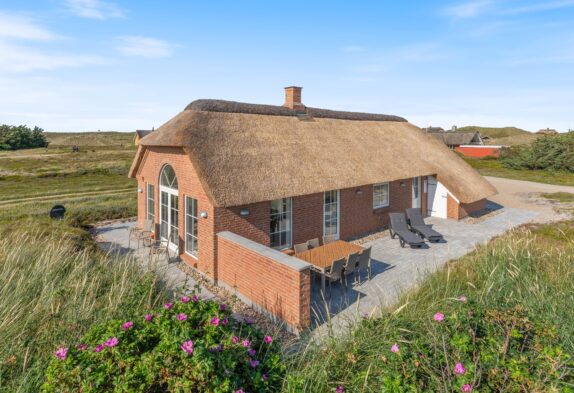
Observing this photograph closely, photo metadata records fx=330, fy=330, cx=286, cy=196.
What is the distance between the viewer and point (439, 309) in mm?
4652

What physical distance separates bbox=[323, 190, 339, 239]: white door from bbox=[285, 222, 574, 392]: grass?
617cm

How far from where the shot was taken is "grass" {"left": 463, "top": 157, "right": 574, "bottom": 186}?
32.2 meters

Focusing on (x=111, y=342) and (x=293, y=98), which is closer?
(x=111, y=342)

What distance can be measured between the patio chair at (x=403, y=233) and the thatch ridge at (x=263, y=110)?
18.3 ft

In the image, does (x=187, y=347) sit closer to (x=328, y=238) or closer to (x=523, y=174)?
(x=328, y=238)

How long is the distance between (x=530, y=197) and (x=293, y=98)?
20.0 metres

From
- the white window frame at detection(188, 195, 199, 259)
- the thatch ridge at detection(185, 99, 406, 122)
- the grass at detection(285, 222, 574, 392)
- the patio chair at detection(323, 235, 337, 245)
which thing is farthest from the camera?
the patio chair at detection(323, 235, 337, 245)

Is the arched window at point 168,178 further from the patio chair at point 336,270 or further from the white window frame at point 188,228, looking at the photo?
the patio chair at point 336,270

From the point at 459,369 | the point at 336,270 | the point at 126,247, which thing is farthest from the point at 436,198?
the point at 459,369

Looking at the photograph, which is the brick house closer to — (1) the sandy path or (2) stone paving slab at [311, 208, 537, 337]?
(2) stone paving slab at [311, 208, 537, 337]

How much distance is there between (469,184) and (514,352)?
50.9 ft

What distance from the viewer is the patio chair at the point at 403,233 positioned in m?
12.4

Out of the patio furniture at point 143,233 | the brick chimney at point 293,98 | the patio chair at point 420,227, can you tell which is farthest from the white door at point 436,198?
the patio furniture at point 143,233

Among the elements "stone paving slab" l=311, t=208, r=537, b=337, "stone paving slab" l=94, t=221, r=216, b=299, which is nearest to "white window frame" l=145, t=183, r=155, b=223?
"stone paving slab" l=94, t=221, r=216, b=299
